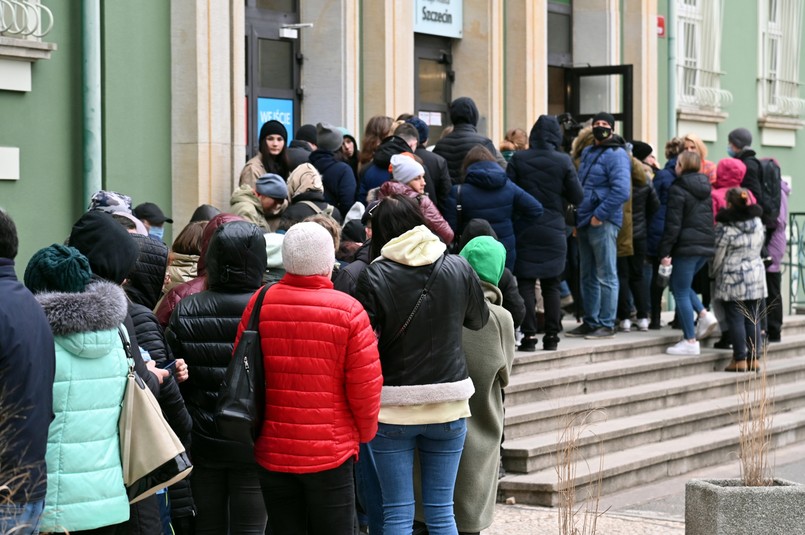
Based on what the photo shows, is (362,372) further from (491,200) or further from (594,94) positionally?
(594,94)

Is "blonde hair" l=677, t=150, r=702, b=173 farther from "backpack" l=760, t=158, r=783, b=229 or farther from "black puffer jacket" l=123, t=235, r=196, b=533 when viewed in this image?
"black puffer jacket" l=123, t=235, r=196, b=533

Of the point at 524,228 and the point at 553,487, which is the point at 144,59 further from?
the point at 553,487

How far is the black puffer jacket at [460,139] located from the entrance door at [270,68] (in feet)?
8.35

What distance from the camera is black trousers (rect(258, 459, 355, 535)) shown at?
209 inches

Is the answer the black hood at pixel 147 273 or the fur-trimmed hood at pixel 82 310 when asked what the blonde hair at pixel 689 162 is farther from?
the fur-trimmed hood at pixel 82 310

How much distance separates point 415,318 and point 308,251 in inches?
27.7

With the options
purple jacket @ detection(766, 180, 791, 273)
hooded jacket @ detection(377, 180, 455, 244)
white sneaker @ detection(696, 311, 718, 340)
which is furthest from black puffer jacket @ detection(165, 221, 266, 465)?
purple jacket @ detection(766, 180, 791, 273)

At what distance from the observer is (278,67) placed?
13.4 metres

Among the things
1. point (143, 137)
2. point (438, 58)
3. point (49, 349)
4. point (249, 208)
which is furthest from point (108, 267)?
point (438, 58)

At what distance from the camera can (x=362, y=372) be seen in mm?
5285

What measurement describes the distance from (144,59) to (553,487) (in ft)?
16.3

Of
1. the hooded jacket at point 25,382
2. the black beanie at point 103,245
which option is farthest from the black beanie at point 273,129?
the hooded jacket at point 25,382

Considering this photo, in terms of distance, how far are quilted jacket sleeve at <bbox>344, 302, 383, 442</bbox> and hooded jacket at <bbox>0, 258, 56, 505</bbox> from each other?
1.22 metres

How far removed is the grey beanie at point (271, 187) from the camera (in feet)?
29.4
